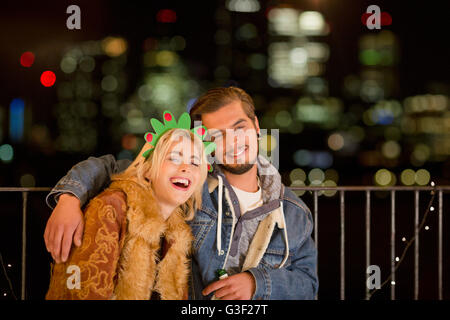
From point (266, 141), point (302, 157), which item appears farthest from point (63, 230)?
point (302, 157)

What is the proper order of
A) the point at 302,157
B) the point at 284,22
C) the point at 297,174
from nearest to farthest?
the point at 302,157 → the point at 297,174 → the point at 284,22

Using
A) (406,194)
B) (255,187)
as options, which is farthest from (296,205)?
(406,194)

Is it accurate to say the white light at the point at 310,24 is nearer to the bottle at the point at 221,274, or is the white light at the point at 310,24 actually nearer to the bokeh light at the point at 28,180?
the bokeh light at the point at 28,180

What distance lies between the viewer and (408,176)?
45.8 meters

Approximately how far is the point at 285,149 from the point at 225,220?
4240cm

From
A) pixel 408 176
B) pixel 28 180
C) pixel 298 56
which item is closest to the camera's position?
pixel 28 180

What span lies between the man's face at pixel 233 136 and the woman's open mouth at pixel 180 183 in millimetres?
439

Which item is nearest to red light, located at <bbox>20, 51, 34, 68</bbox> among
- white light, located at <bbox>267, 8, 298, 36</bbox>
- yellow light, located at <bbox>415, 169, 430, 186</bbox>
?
yellow light, located at <bbox>415, 169, 430, 186</bbox>

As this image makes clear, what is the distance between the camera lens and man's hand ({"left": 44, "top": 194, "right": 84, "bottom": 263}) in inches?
104

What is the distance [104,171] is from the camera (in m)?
3.08

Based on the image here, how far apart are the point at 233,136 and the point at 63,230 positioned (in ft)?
4.03

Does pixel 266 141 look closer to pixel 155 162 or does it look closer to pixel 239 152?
pixel 239 152

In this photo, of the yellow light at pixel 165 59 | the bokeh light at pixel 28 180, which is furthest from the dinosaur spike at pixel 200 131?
the yellow light at pixel 165 59
